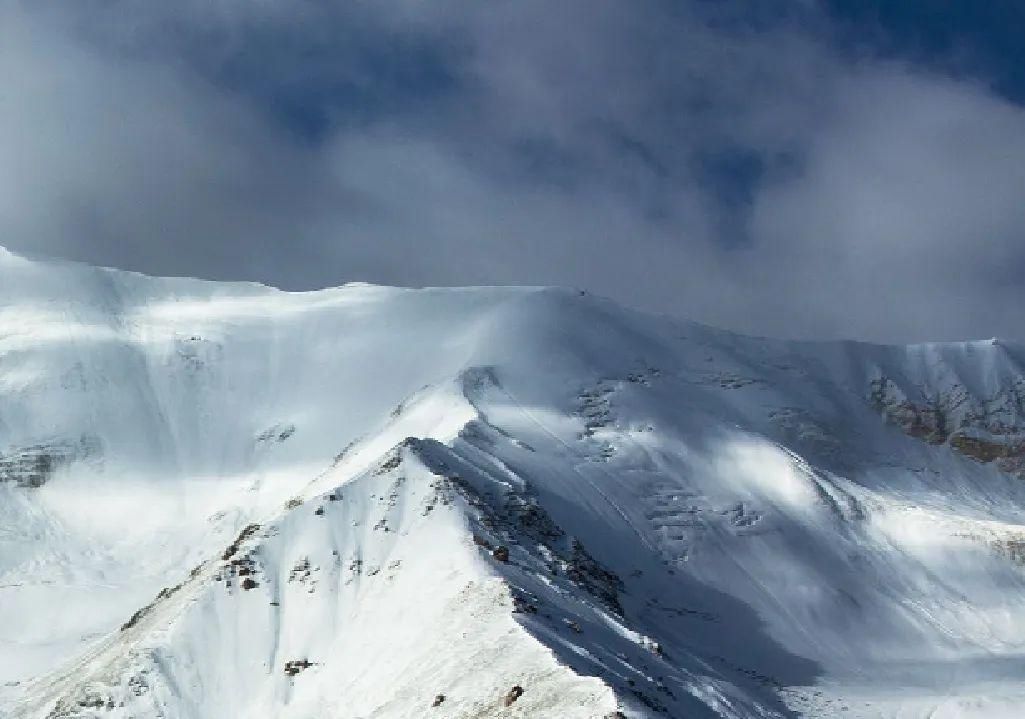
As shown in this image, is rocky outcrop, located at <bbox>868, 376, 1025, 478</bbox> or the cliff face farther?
the cliff face

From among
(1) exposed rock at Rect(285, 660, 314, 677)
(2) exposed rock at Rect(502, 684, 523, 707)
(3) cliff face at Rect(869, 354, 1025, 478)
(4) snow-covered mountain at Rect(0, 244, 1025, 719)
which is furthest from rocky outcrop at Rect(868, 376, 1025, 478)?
(2) exposed rock at Rect(502, 684, 523, 707)

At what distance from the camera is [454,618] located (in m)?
46.3

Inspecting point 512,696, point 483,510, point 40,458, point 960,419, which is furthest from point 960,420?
point 512,696

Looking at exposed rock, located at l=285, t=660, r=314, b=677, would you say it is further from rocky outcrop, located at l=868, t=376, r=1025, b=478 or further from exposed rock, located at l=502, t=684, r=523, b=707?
rocky outcrop, located at l=868, t=376, r=1025, b=478

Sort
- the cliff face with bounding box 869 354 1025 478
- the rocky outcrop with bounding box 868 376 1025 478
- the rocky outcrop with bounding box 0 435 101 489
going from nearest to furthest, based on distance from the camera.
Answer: the rocky outcrop with bounding box 0 435 101 489
the rocky outcrop with bounding box 868 376 1025 478
the cliff face with bounding box 869 354 1025 478

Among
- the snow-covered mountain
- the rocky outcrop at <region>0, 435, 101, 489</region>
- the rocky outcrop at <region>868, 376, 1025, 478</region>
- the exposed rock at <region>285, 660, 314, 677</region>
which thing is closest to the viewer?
the snow-covered mountain

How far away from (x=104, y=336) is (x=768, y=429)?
74.8 meters

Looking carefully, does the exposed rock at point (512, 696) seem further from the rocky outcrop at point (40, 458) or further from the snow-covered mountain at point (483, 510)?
the rocky outcrop at point (40, 458)

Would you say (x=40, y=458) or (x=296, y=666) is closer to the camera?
(x=296, y=666)

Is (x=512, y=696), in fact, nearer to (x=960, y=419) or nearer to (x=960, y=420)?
(x=960, y=420)

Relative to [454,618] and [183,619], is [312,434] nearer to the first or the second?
[183,619]

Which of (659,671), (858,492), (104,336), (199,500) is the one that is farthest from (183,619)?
(104,336)

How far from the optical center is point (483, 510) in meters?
59.3

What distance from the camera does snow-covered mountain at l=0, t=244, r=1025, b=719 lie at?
51406 millimetres
